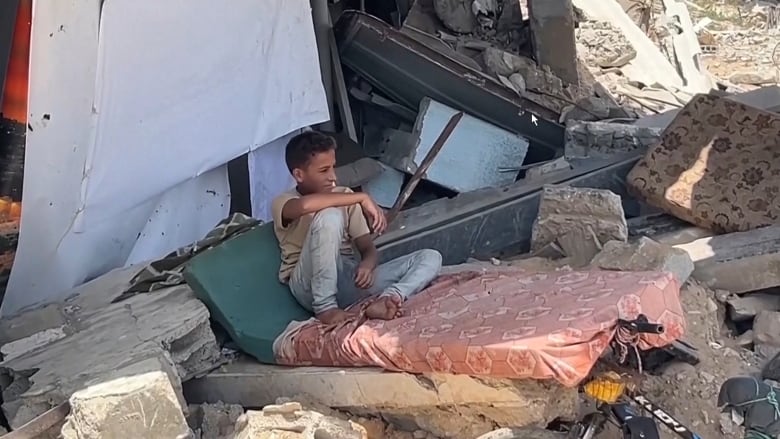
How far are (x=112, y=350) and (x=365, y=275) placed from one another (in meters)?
1.04

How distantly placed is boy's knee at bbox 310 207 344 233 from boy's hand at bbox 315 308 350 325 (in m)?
0.32

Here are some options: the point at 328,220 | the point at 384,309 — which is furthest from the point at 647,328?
the point at 328,220

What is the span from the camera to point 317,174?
4.20 meters

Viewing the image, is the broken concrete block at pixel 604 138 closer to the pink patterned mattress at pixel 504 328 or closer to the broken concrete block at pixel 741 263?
the broken concrete block at pixel 741 263

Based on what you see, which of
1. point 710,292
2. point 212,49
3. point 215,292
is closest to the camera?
point 215,292

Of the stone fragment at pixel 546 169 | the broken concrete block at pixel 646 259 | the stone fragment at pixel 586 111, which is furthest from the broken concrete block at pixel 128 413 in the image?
the stone fragment at pixel 586 111

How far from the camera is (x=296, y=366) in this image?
13.0 ft

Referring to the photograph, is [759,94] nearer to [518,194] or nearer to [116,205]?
[518,194]

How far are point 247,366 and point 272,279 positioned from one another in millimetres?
465

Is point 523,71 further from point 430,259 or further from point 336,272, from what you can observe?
point 336,272

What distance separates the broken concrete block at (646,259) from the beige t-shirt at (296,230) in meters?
1.12

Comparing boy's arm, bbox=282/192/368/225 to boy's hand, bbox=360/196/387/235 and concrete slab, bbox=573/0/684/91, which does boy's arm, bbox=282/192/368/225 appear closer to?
boy's hand, bbox=360/196/387/235

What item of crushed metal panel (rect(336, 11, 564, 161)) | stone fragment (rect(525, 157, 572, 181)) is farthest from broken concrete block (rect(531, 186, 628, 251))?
crushed metal panel (rect(336, 11, 564, 161))

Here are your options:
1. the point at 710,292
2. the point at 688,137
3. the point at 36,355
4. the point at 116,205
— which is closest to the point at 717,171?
the point at 688,137
